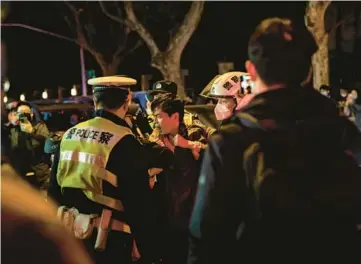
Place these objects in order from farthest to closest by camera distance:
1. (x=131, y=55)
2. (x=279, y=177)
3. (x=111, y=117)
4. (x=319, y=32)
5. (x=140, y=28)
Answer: (x=131, y=55) < (x=140, y=28) < (x=319, y=32) < (x=111, y=117) < (x=279, y=177)

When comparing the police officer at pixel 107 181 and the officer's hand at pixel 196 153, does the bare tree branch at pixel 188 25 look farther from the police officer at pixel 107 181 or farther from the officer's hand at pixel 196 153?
the police officer at pixel 107 181

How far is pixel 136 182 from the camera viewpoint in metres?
3.17

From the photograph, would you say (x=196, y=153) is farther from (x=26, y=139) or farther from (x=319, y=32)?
(x=319, y=32)

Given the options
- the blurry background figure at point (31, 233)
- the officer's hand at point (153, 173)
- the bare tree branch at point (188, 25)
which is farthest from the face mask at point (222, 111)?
the bare tree branch at point (188, 25)

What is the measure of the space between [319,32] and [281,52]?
44.3 feet

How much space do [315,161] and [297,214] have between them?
0.19 metres

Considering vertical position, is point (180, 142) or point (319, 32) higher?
point (319, 32)

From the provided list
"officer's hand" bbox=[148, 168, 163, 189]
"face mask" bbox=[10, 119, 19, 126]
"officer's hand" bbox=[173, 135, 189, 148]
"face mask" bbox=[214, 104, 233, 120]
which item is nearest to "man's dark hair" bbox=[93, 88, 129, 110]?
"officer's hand" bbox=[148, 168, 163, 189]

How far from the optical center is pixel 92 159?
3.16 metres

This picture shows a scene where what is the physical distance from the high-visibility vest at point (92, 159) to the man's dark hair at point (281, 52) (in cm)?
133

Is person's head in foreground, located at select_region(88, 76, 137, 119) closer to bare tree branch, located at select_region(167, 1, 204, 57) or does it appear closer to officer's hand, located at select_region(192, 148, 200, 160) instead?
officer's hand, located at select_region(192, 148, 200, 160)

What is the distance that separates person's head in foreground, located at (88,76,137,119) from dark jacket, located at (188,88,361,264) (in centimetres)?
137

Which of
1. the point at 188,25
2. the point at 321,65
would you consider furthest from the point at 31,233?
the point at 188,25

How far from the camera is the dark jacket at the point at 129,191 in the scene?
Answer: 316cm
